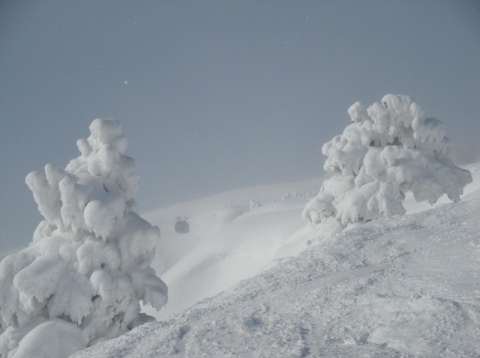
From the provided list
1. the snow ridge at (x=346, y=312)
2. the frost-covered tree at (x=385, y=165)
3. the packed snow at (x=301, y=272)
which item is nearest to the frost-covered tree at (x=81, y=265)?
the packed snow at (x=301, y=272)

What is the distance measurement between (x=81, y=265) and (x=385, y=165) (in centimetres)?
1061

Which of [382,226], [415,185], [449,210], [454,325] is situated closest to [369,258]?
[382,226]

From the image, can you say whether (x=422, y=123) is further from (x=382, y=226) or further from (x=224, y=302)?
(x=224, y=302)

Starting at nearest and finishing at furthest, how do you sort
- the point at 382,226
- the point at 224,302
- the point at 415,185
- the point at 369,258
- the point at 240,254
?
the point at 224,302, the point at 369,258, the point at 382,226, the point at 415,185, the point at 240,254

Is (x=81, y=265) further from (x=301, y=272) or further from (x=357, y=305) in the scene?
(x=357, y=305)

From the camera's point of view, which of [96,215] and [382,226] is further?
[96,215]

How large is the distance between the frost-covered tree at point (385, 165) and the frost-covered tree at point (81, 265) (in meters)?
7.16

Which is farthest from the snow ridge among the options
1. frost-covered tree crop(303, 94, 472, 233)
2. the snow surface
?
frost-covered tree crop(303, 94, 472, 233)

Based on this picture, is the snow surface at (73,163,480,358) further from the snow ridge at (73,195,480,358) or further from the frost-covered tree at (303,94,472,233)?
the frost-covered tree at (303,94,472,233)

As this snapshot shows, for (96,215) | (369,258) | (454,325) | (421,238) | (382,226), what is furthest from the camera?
(96,215)

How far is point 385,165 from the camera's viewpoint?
51.3ft

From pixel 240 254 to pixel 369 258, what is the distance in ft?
93.0

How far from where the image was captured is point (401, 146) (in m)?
16.4

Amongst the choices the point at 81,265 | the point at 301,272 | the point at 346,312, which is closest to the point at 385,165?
the point at 81,265
